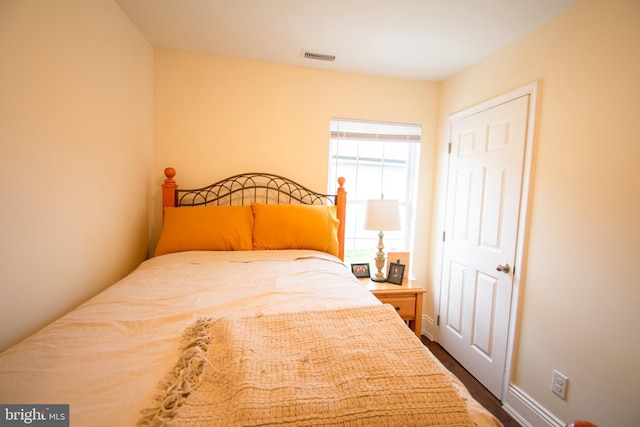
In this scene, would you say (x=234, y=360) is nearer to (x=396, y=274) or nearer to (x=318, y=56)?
(x=396, y=274)

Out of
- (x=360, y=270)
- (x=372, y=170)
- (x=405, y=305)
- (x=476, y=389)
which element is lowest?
(x=476, y=389)

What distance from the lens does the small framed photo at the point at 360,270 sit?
2.35 meters

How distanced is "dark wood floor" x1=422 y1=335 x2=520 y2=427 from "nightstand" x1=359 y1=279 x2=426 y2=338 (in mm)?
448

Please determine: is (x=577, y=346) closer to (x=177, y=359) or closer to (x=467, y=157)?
(x=467, y=157)

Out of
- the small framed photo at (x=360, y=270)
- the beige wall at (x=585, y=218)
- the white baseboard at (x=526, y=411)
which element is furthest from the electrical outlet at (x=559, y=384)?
the small framed photo at (x=360, y=270)

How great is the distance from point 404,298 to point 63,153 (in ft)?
7.78

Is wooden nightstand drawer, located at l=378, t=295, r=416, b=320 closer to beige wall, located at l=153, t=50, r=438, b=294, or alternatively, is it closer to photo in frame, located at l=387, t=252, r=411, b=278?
photo in frame, located at l=387, t=252, r=411, b=278

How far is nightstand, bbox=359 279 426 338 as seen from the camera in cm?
210

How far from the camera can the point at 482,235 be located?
2025 millimetres

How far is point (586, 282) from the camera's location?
4.46 feet

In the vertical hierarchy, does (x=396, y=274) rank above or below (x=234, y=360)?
below

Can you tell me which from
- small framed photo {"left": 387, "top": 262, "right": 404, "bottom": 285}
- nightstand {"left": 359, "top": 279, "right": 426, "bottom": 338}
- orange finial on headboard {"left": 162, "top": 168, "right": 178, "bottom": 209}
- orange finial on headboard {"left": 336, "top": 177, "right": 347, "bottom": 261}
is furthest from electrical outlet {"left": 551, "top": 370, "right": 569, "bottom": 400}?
orange finial on headboard {"left": 162, "top": 168, "right": 178, "bottom": 209}

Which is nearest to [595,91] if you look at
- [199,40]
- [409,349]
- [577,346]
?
[577,346]

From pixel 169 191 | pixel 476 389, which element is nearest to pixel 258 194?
pixel 169 191
